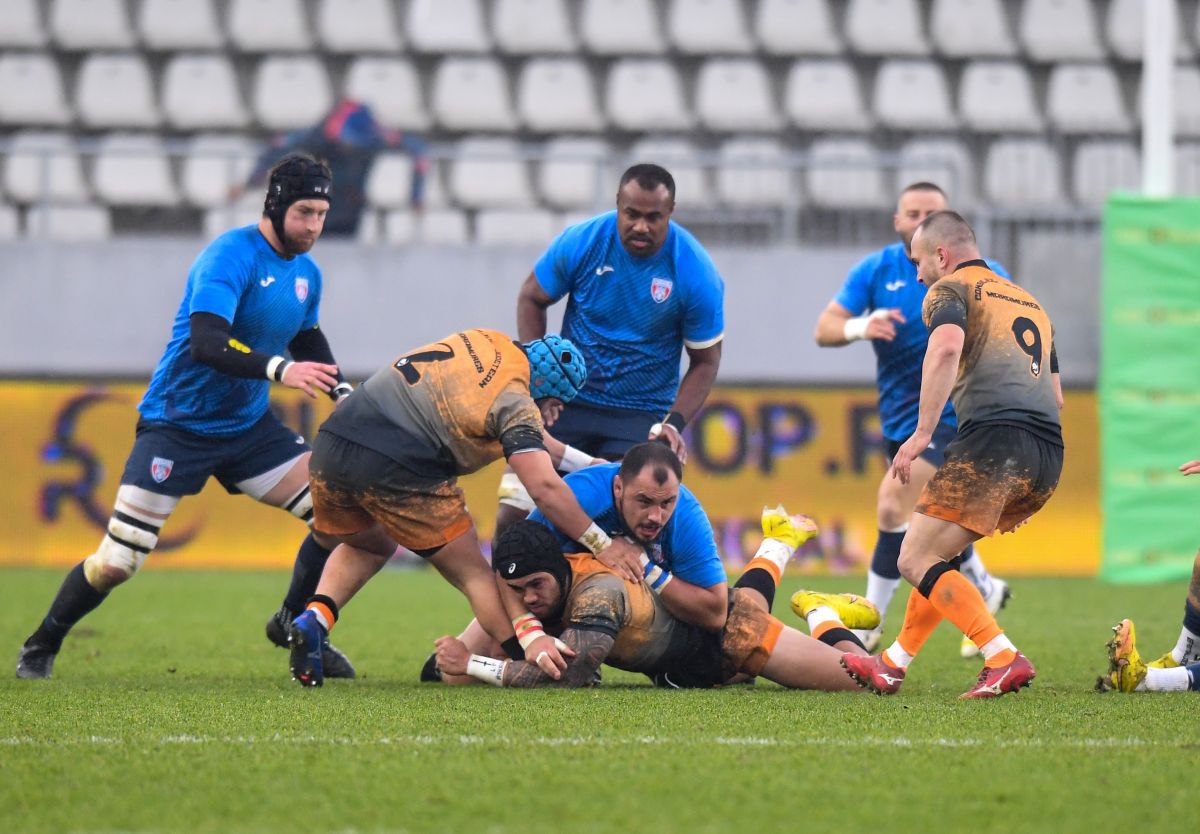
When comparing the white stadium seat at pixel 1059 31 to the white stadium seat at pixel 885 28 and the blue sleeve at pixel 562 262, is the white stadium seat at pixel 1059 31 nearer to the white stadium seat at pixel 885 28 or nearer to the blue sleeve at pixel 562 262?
the white stadium seat at pixel 885 28

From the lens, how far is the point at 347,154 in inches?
564

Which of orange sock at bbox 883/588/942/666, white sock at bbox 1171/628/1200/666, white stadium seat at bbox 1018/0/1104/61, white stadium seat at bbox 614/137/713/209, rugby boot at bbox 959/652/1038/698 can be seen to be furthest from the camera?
white stadium seat at bbox 1018/0/1104/61

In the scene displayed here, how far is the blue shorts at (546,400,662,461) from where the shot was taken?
7.27 metres

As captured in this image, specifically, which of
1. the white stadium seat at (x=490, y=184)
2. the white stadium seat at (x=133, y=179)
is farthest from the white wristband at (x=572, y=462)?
the white stadium seat at (x=133, y=179)

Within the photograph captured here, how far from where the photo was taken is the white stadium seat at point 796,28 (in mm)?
18359

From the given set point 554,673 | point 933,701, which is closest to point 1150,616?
point 933,701

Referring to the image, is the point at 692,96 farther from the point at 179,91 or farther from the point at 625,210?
the point at 625,210

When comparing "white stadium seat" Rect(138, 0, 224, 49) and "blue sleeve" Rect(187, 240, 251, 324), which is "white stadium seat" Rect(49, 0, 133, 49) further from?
"blue sleeve" Rect(187, 240, 251, 324)

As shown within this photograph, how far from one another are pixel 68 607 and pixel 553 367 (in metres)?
2.33

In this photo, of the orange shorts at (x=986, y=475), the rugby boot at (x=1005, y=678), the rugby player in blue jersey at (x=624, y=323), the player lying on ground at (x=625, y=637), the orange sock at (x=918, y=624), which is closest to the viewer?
the rugby boot at (x=1005, y=678)

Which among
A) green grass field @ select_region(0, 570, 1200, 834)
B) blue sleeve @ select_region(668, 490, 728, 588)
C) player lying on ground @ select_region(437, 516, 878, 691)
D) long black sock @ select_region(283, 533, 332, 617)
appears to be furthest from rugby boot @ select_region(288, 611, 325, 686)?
blue sleeve @ select_region(668, 490, 728, 588)

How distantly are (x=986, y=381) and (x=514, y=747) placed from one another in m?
2.32

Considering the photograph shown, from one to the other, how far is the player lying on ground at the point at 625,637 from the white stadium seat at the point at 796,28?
12976 mm

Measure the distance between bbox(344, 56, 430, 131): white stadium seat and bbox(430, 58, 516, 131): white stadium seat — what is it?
0.23 m
